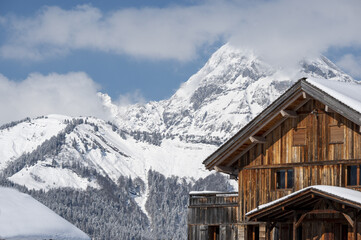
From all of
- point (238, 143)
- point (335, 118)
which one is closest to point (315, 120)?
point (335, 118)

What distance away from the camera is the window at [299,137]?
4622cm

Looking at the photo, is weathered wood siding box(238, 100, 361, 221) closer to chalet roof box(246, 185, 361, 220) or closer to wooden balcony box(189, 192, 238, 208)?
wooden balcony box(189, 192, 238, 208)

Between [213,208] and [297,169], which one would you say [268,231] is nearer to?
[297,169]

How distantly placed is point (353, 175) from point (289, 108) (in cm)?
479

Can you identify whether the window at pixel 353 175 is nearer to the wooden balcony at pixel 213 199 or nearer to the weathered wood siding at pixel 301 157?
the weathered wood siding at pixel 301 157

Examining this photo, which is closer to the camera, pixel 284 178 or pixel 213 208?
pixel 284 178

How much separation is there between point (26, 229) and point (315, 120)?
18846 millimetres

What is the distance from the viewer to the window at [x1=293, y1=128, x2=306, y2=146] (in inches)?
1820

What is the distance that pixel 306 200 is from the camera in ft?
139

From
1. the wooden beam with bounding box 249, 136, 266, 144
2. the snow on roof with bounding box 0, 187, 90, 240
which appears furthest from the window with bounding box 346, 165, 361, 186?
the snow on roof with bounding box 0, 187, 90, 240

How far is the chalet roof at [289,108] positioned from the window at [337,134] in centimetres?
120

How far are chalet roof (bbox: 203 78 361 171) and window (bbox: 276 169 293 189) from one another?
83.2 inches

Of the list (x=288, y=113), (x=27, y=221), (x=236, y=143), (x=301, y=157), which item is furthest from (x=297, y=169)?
(x=27, y=221)

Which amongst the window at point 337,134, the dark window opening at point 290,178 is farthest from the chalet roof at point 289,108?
the dark window opening at point 290,178
